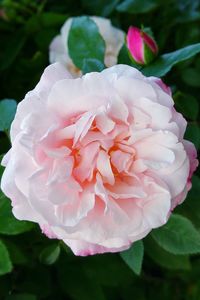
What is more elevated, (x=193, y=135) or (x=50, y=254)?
(x=193, y=135)

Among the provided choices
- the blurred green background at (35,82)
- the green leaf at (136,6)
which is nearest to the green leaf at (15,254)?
the blurred green background at (35,82)

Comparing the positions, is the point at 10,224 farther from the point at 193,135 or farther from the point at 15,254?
the point at 193,135

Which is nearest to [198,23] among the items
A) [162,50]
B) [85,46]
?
[162,50]

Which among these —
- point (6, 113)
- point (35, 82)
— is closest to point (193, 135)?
point (6, 113)

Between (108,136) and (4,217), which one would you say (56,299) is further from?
(108,136)

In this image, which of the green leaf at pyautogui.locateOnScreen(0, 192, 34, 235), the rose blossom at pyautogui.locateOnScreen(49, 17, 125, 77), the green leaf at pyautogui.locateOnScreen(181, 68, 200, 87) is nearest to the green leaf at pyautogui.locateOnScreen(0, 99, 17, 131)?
the green leaf at pyautogui.locateOnScreen(0, 192, 34, 235)

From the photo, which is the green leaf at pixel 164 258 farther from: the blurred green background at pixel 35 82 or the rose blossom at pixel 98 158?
the rose blossom at pixel 98 158
